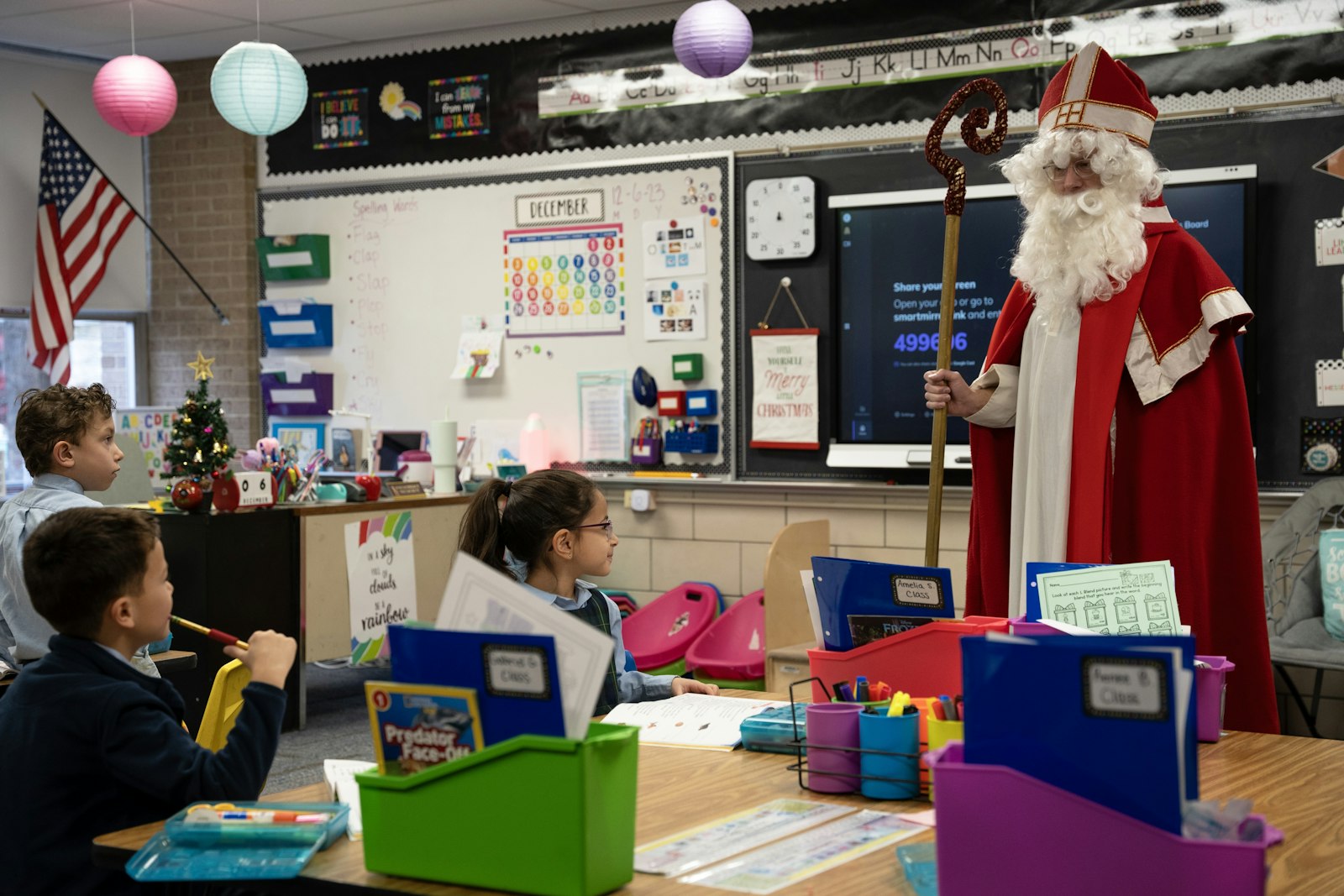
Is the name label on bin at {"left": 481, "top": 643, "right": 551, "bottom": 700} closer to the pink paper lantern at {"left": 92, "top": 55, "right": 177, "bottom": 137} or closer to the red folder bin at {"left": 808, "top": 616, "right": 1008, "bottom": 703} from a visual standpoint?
the red folder bin at {"left": 808, "top": 616, "right": 1008, "bottom": 703}

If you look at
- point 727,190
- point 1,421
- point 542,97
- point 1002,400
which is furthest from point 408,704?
point 1,421

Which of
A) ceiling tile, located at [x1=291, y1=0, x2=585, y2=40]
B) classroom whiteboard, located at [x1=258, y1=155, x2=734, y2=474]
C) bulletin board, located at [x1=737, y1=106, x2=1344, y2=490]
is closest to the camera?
bulletin board, located at [x1=737, y1=106, x2=1344, y2=490]

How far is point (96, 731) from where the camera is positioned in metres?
1.83

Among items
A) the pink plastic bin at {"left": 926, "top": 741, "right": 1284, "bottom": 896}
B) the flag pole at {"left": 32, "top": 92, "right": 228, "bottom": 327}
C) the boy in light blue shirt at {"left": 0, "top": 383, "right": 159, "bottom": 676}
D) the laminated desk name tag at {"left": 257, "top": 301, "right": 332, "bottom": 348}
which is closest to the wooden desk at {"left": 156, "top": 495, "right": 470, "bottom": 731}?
the laminated desk name tag at {"left": 257, "top": 301, "right": 332, "bottom": 348}

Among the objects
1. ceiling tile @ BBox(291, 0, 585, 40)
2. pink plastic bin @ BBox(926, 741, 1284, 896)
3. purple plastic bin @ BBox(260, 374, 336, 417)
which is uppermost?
ceiling tile @ BBox(291, 0, 585, 40)

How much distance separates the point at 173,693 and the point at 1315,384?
159 inches

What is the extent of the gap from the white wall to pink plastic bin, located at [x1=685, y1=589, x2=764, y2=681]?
3.86 meters

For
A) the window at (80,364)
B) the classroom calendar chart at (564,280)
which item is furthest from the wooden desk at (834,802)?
the window at (80,364)

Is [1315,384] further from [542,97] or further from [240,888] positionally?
[240,888]

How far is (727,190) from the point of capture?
19.0 feet

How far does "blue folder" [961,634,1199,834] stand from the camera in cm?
127

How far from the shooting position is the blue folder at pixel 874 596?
207cm

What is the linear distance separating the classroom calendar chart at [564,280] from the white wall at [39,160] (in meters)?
2.34

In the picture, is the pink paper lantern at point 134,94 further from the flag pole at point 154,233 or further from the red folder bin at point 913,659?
the red folder bin at point 913,659
